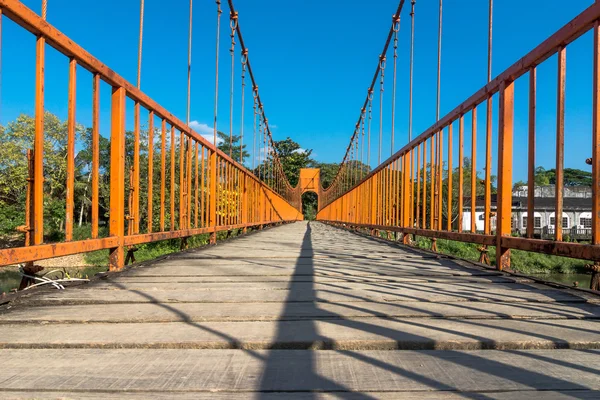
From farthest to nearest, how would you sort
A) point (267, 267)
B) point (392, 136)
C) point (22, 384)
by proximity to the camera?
point (392, 136), point (267, 267), point (22, 384)

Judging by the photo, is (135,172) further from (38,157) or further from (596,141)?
(596,141)

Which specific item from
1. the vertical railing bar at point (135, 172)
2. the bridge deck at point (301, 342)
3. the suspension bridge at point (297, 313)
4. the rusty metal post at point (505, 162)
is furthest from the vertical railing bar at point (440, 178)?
the vertical railing bar at point (135, 172)

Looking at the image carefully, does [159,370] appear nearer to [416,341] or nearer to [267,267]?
[416,341]

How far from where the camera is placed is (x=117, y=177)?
2381 millimetres

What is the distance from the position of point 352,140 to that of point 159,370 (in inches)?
695

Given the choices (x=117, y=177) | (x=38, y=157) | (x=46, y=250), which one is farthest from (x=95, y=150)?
(x=46, y=250)

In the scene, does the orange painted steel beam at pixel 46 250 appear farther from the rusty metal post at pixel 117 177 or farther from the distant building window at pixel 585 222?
the distant building window at pixel 585 222

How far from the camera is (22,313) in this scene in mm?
1453

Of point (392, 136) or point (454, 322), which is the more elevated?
point (392, 136)

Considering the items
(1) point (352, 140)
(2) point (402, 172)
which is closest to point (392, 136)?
(2) point (402, 172)

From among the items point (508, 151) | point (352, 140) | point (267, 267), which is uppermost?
point (352, 140)

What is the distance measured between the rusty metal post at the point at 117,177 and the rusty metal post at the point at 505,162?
2001 millimetres

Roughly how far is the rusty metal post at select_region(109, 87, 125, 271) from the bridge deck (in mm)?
424

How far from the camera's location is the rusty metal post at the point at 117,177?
2.35m
